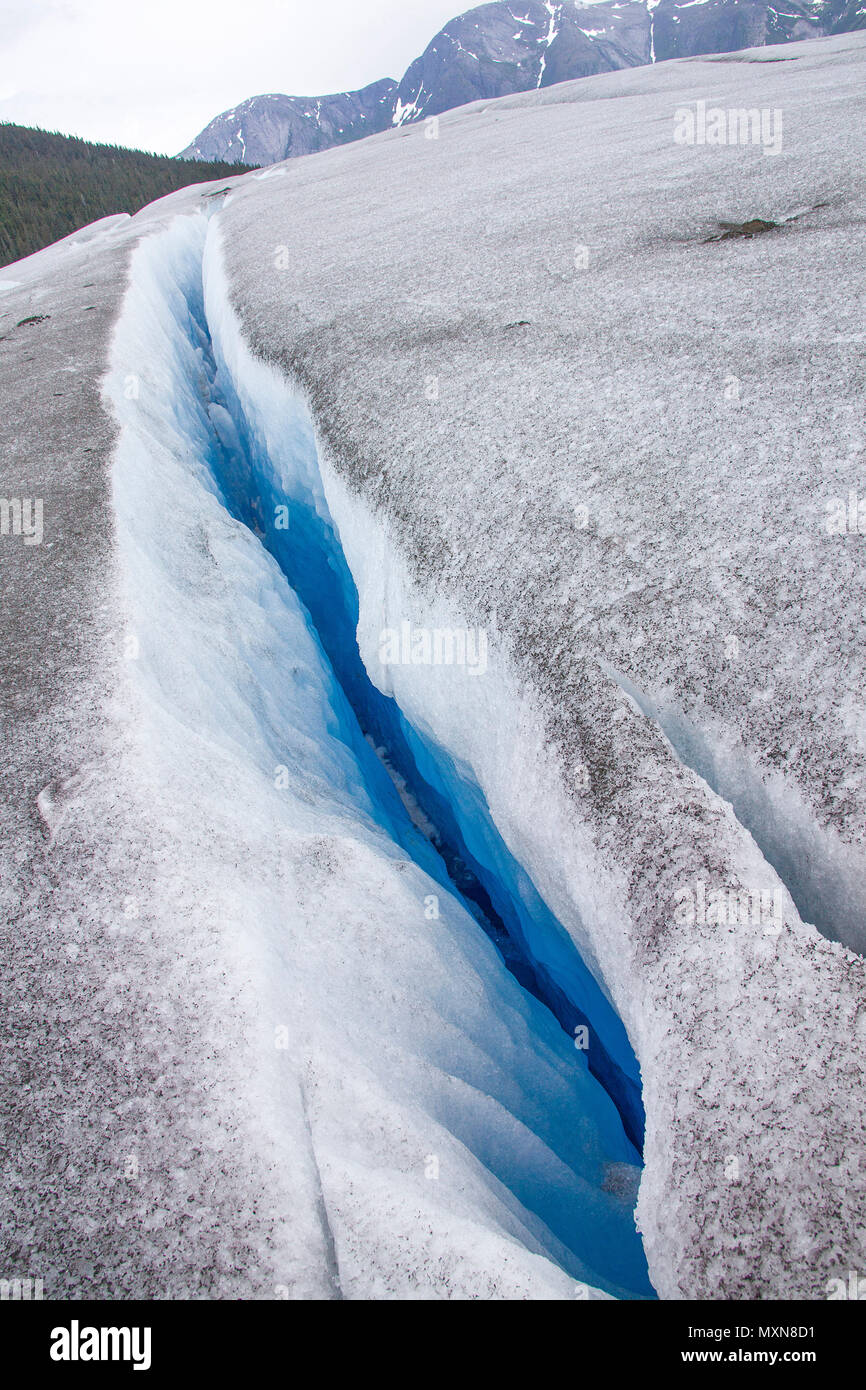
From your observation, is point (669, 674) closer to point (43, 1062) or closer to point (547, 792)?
point (547, 792)

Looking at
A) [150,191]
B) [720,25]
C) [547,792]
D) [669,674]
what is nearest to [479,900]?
[547,792]

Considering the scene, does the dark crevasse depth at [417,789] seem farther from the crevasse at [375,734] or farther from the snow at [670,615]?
the snow at [670,615]

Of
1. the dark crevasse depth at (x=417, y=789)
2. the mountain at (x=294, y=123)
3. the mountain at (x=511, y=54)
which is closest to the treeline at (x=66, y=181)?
the dark crevasse depth at (x=417, y=789)

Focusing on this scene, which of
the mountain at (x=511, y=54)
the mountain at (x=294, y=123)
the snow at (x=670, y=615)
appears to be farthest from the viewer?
the mountain at (x=294, y=123)

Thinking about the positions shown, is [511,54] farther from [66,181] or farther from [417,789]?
[417,789]
